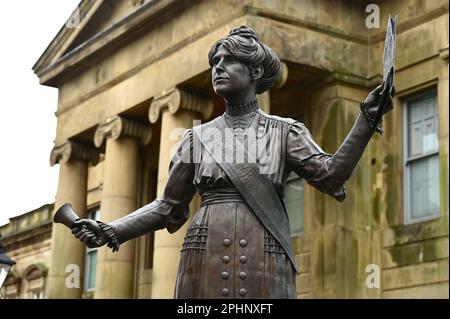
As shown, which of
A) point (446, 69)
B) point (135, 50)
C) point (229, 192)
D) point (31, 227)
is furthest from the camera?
point (31, 227)

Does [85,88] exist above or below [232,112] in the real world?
above

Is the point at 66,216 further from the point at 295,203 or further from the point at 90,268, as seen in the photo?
the point at 90,268

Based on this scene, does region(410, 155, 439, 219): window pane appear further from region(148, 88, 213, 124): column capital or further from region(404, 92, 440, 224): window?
region(148, 88, 213, 124): column capital

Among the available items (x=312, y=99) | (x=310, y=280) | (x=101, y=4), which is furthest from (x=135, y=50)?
(x=310, y=280)

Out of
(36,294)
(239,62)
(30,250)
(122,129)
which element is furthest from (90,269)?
(239,62)

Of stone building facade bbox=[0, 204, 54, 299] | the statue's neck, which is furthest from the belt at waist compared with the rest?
stone building facade bbox=[0, 204, 54, 299]

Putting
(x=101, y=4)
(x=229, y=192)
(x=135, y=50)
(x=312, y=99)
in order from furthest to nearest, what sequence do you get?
(x=101, y=4) → (x=135, y=50) → (x=312, y=99) → (x=229, y=192)

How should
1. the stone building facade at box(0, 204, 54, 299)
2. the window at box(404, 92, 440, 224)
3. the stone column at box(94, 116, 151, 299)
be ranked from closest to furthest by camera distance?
the window at box(404, 92, 440, 224)
the stone column at box(94, 116, 151, 299)
the stone building facade at box(0, 204, 54, 299)

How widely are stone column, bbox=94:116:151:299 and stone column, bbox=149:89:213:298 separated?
2.43m

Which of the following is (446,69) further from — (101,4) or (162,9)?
(101,4)

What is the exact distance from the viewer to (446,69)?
82.4 feet

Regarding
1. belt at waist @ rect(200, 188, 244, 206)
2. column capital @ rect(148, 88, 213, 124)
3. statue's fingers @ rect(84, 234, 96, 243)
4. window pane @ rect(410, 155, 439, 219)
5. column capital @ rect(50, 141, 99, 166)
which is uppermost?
column capital @ rect(50, 141, 99, 166)

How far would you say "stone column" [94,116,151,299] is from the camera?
30.6 meters

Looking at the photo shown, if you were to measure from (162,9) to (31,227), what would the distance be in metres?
23.0
